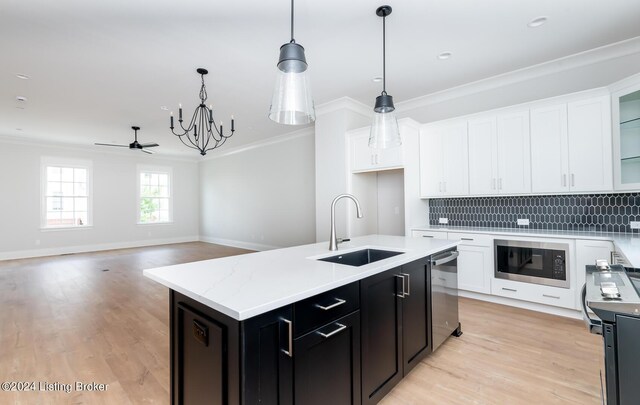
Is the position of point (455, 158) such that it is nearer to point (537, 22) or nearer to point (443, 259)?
point (537, 22)

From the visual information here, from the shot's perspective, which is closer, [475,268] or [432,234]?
[475,268]

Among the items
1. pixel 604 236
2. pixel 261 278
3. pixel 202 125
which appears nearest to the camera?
pixel 261 278

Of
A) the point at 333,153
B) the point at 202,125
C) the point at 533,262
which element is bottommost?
the point at 533,262

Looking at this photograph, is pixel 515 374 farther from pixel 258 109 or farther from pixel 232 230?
pixel 232 230

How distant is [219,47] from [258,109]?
6.77ft

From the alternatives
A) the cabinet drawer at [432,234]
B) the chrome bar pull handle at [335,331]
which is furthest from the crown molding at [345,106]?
the chrome bar pull handle at [335,331]

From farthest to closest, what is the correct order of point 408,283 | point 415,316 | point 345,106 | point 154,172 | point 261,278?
1. point 154,172
2. point 345,106
3. point 415,316
4. point 408,283
5. point 261,278

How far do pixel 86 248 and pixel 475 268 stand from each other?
922 cm

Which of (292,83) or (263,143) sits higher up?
(263,143)

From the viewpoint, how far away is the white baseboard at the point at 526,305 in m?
3.14

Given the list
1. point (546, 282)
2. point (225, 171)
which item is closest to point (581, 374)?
point (546, 282)

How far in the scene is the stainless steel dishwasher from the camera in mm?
2336

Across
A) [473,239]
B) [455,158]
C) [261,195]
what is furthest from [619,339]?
[261,195]

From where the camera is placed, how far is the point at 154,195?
30.8 ft
